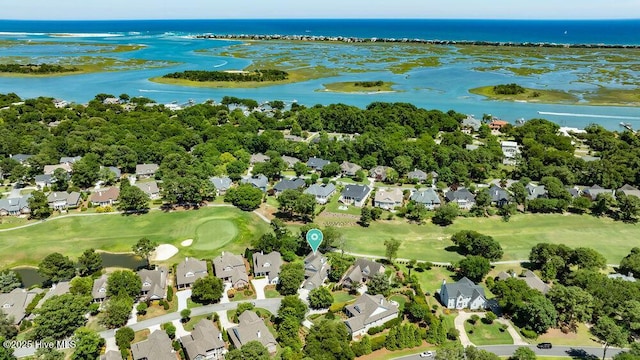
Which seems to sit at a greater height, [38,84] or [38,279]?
[38,84]

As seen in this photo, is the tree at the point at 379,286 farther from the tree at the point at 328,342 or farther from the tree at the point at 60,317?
the tree at the point at 60,317

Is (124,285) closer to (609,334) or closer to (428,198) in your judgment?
(609,334)

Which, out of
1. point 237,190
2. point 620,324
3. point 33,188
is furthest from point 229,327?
point 33,188

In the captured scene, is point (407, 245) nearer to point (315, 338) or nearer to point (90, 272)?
point (315, 338)

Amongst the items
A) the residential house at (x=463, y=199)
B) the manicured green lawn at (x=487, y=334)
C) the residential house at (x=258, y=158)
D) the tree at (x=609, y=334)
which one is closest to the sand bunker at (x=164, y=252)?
the residential house at (x=258, y=158)

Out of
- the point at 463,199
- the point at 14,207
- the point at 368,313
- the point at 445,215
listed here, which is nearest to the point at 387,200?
the point at 445,215

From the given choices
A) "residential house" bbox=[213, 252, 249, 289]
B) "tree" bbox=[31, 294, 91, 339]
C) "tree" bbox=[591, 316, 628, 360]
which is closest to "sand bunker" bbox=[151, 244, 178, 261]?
"residential house" bbox=[213, 252, 249, 289]

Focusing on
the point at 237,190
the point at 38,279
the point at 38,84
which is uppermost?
the point at 38,84

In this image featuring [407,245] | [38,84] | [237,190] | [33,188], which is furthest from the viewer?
[38,84]
